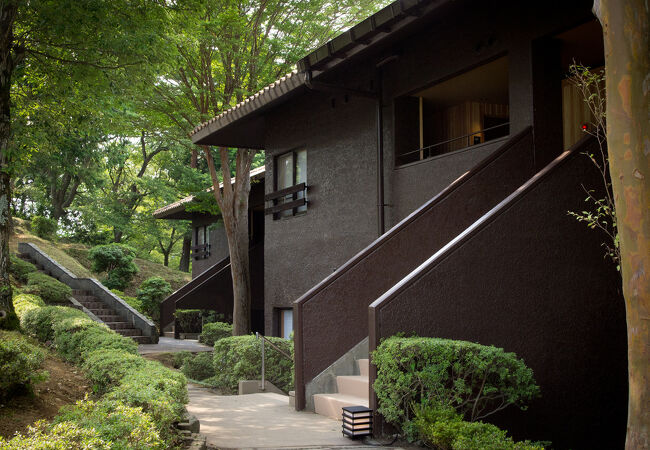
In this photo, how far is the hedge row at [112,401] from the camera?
4211 millimetres

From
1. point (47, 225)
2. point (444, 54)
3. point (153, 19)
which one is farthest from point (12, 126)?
point (47, 225)

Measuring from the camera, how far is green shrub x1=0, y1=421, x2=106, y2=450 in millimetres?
3803

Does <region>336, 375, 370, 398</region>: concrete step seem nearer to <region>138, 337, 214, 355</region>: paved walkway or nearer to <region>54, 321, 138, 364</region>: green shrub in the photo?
<region>54, 321, 138, 364</region>: green shrub

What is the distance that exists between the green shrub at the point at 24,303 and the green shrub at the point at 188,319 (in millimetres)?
6882

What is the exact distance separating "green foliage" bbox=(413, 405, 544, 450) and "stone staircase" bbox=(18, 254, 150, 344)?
15130 millimetres

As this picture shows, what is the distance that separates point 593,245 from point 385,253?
280 cm

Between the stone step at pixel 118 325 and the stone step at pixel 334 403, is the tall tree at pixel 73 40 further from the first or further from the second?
the stone step at pixel 118 325

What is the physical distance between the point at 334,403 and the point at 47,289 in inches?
531

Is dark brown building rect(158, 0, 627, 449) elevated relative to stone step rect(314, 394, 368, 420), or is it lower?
elevated

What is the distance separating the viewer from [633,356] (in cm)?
417

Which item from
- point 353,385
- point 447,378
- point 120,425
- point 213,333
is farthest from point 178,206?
point 120,425

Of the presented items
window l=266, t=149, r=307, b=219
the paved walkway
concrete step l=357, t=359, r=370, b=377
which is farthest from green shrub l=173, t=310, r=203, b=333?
concrete step l=357, t=359, r=370, b=377

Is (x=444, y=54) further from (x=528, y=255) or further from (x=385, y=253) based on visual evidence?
(x=528, y=255)

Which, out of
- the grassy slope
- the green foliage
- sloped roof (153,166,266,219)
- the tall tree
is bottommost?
the green foliage
